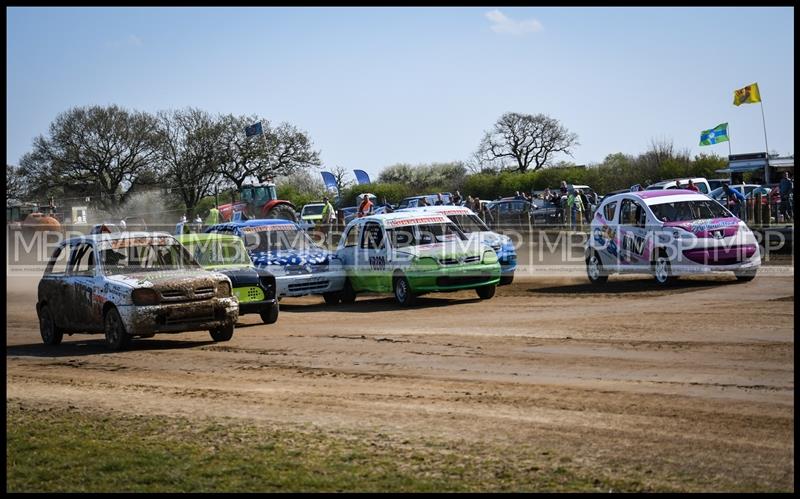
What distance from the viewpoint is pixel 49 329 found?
15359 millimetres

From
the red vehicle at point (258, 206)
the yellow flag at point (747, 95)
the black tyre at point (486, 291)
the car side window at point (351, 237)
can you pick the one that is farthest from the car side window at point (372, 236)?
the yellow flag at point (747, 95)

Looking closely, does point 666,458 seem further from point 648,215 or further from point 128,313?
point 648,215

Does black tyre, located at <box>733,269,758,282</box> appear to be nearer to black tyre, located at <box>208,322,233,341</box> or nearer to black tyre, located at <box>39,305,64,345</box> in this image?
black tyre, located at <box>208,322,233,341</box>

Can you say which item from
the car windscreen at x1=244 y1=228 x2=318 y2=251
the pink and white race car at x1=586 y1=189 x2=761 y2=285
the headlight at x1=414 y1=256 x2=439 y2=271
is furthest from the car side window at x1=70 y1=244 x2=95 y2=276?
the pink and white race car at x1=586 y1=189 x2=761 y2=285

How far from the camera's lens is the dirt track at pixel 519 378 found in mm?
7430

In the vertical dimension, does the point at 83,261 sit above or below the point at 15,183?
below

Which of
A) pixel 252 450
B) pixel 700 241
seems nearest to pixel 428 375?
pixel 252 450

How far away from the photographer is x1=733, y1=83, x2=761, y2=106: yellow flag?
39.3 m

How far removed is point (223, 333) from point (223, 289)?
2.35 ft

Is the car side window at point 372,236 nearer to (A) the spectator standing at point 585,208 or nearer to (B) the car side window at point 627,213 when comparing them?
(B) the car side window at point 627,213

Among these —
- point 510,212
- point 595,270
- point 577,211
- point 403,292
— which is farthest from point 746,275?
point 510,212

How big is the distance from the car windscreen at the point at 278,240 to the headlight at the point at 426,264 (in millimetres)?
2658

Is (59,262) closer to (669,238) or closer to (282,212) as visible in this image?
(669,238)

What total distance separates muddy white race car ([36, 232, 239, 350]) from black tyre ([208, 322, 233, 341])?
0.5 inches
